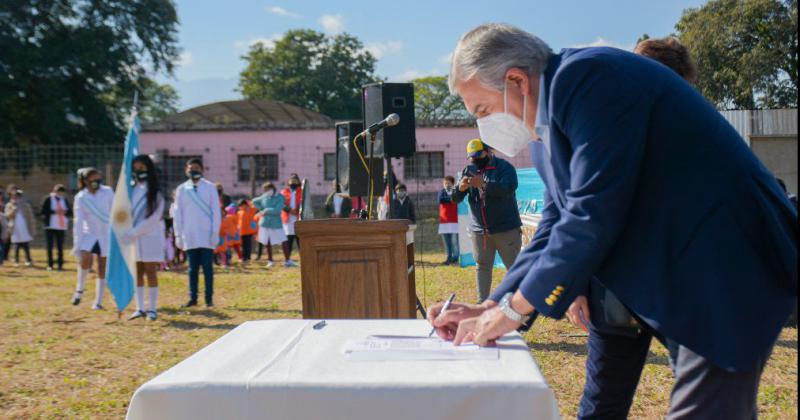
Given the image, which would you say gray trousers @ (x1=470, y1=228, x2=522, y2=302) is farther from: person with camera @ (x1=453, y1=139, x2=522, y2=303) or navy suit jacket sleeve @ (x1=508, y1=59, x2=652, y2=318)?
navy suit jacket sleeve @ (x1=508, y1=59, x2=652, y2=318)

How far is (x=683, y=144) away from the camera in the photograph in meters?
1.54

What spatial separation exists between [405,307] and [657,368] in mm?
2146

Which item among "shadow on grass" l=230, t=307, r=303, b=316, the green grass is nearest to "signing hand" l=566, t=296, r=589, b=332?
the green grass

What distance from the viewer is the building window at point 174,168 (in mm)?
25297

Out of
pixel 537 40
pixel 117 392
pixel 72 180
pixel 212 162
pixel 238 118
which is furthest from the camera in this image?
pixel 238 118

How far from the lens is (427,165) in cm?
2652

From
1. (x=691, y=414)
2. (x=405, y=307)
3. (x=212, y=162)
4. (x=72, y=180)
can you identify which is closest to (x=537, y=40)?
(x=691, y=414)

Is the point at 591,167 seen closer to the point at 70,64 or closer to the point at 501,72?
the point at 501,72

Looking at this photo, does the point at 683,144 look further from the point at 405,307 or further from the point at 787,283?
the point at 405,307

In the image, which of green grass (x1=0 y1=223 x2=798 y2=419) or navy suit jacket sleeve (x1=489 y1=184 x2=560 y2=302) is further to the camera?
green grass (x1=0 y1=223 x2=798 y2=419)

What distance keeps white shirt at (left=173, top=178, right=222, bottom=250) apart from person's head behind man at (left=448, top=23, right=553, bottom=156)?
720cm

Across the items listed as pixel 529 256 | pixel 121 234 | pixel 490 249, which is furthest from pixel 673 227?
pixel 121 234

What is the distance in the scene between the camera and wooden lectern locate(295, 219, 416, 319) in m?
4.04

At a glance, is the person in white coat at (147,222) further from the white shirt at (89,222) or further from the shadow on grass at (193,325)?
the white shirt at (89,222)
